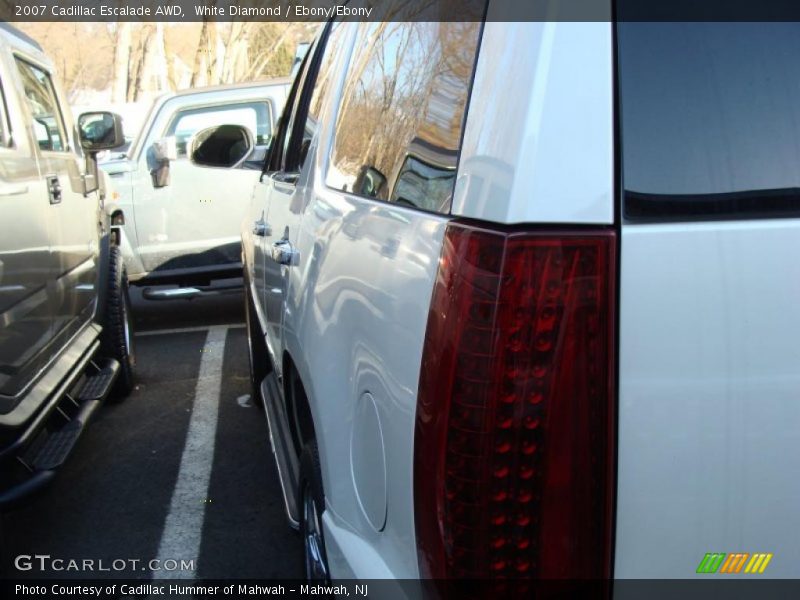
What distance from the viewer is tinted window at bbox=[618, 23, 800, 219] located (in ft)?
4.24

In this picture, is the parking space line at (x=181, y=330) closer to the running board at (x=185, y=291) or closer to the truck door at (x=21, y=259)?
the running board at (x=185, y=291)

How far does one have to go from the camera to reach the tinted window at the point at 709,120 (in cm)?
129

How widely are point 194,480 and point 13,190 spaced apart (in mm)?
1709

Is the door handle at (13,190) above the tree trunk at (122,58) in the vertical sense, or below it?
above

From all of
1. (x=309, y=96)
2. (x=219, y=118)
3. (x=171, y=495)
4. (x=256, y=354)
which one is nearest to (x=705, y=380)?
(x=309, y=96)

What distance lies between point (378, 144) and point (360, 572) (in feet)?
3.25

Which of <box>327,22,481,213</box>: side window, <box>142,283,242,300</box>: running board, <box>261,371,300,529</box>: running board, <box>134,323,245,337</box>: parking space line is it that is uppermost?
<box>327,22,481,213</box>: side window

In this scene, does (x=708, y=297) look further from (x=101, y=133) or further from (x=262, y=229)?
(x=101, y=133)

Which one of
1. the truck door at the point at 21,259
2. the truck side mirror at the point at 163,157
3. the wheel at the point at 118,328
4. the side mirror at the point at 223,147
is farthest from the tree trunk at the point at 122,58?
the truck door at the point at 21,259

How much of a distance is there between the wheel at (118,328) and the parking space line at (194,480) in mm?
482

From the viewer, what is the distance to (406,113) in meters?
1.77

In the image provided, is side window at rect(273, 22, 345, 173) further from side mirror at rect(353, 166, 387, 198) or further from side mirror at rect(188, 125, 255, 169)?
side mirror at rect(353, 166, 387, 198)

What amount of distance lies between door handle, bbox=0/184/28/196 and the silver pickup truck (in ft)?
13.0

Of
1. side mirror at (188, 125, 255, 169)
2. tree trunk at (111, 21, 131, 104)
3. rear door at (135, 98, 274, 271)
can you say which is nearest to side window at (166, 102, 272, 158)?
rear door at (135, 98, 274, 271)
